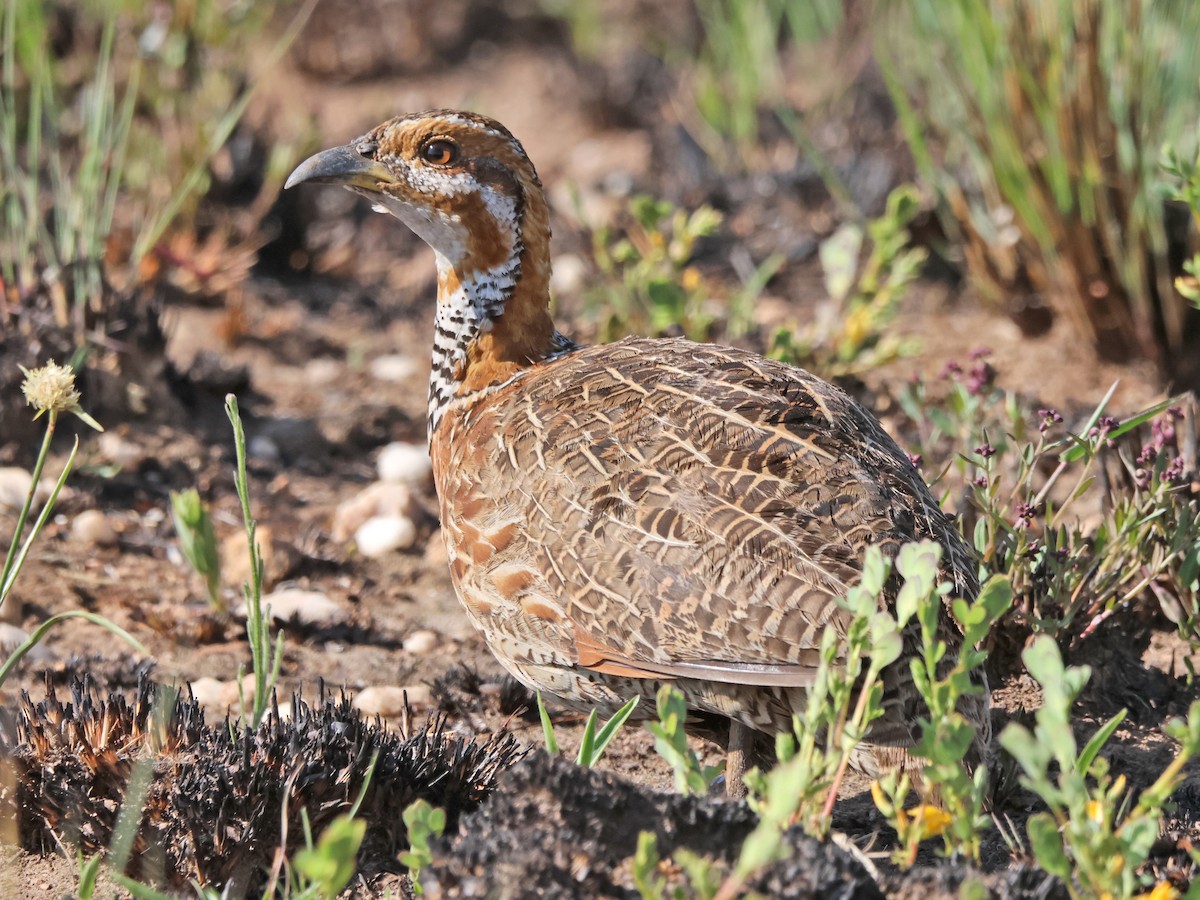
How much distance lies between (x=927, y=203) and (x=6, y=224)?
13.1 feet

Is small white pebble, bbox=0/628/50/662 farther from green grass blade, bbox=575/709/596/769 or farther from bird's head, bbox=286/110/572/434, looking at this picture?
green grass blade, bbox=575/709/596/769

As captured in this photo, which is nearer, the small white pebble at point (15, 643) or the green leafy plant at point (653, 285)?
the small white pebble at point (15, 643)

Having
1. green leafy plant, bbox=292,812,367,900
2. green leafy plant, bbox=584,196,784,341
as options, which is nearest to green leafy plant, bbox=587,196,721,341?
green leafy plant, bbox=584,196,784,341

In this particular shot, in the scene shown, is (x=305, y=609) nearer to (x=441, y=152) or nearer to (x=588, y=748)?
(x=441, y=152)

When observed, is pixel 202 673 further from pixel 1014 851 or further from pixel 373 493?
pixel 1014 851

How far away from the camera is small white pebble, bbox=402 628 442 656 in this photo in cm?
453

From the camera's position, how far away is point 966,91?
5.79 meters

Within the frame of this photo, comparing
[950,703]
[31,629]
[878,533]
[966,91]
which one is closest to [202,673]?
[31,629]

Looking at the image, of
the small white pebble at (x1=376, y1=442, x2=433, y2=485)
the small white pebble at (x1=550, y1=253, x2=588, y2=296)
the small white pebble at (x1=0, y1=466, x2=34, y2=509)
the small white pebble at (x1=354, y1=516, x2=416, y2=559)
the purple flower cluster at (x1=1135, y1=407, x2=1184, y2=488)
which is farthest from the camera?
the small white pebble at (x1=550, y1=253, x2=588, y2=296)

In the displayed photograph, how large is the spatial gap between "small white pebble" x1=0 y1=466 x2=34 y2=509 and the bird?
1670 millimetres

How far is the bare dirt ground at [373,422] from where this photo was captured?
3969 mm

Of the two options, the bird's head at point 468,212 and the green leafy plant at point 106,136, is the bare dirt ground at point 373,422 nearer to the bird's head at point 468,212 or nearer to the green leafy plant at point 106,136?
the green leafy plant at point 106,136

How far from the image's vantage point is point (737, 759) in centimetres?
340

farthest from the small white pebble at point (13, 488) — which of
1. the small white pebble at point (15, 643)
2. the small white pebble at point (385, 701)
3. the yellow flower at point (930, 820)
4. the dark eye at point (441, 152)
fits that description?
the yellow flower at point (930, 820)
